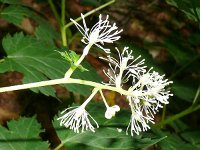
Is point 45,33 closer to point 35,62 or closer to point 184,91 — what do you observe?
point 35,62

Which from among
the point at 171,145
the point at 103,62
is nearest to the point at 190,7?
the point at 171,145

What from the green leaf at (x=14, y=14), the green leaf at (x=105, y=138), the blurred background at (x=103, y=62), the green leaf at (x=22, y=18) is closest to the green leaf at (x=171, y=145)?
the blurred background at (x=103, y=62)

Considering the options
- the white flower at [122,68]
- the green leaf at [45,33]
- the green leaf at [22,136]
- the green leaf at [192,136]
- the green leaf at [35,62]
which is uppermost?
the green leaf at [45,33]

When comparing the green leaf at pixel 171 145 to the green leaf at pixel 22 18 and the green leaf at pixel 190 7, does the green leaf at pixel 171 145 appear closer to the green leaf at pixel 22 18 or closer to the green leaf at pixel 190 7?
the green leaf at pixel 190 7

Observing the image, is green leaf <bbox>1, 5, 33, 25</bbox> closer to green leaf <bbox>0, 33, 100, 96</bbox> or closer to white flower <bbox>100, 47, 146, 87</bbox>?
green leaf <bbox>0, 33, 100, 96</bbox>

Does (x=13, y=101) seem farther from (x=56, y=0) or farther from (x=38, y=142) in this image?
(x=38, y=142)

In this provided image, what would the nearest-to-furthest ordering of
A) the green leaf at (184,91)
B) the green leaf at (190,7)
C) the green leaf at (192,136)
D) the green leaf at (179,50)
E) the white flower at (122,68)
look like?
the white flower at (122,68), the green leaf at (190,7), the green leaf at (192,136), the green leaf at (184,91), the green leaf at (179,50)
